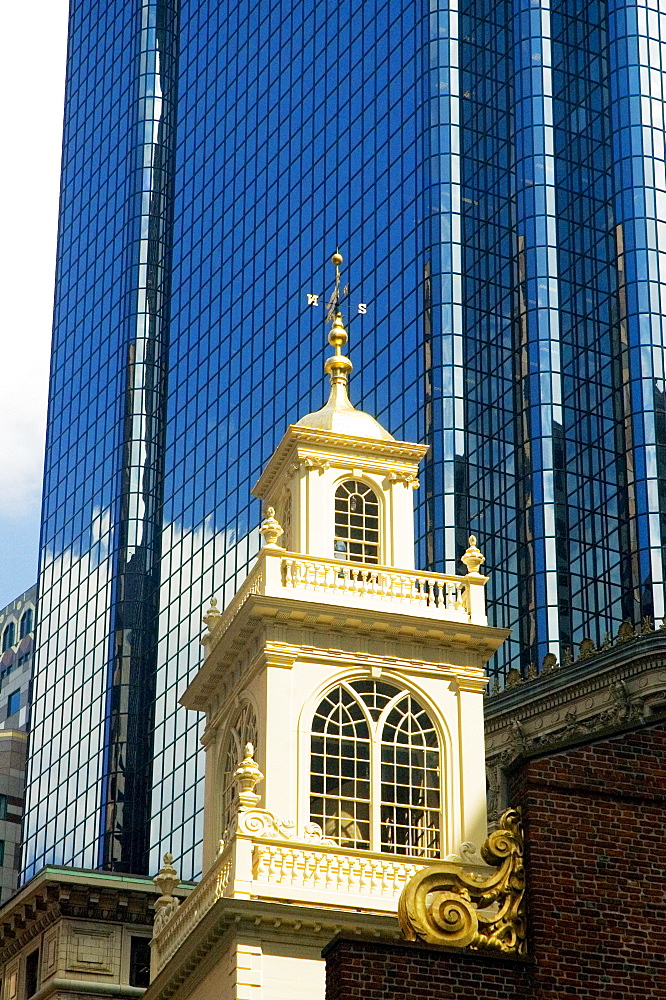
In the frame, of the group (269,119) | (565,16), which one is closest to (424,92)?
(565,16)

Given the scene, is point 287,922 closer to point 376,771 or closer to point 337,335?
point 376,771

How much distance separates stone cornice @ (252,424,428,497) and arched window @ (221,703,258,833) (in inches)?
251

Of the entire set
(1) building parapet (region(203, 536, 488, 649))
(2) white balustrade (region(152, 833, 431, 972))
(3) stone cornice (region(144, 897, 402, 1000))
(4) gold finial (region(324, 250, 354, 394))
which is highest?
(4) gold finial (region(324, 250, 354, 394))

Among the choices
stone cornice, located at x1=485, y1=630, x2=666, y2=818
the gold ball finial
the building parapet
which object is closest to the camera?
the building parapet

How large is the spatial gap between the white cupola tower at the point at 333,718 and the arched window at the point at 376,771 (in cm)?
4

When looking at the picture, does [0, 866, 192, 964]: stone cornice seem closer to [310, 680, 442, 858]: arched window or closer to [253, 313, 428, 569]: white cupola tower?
[253, 313, 428, 569]: white cupola tower

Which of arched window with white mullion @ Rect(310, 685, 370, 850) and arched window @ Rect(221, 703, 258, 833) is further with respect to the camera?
arched window @ Rect(221, 703, 258, 833)

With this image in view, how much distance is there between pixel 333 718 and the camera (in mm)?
44812

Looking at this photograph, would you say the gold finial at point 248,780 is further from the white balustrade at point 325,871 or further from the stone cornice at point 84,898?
the stone cornice at point 84,898

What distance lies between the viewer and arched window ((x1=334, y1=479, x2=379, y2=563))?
48.7m

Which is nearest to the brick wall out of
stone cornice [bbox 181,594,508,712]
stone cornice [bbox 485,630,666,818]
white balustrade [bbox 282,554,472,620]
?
stone cornice [bbox 181,594,508,712]

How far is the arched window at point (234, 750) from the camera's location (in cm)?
4553

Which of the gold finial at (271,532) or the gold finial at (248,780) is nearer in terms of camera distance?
the gold finial at (248,780)

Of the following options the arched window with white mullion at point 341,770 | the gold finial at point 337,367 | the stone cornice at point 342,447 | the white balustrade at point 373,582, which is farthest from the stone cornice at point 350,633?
the gold finial at point 337,367
